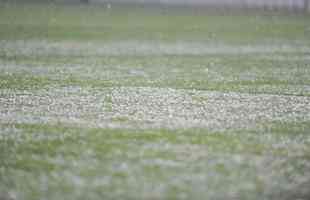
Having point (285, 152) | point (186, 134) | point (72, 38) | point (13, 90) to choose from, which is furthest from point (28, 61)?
point (285, 152)

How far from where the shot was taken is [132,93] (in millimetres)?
15109

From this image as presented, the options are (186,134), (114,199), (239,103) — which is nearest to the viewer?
(114,199)

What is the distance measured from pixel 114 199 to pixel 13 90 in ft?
28.3

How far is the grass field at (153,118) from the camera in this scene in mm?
8083

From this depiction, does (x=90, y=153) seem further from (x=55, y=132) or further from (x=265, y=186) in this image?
(x=265, y=186)

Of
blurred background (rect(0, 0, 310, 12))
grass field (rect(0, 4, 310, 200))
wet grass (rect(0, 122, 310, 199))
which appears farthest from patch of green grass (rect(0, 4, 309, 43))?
wet grass (rect(0, 122, 310, 199))

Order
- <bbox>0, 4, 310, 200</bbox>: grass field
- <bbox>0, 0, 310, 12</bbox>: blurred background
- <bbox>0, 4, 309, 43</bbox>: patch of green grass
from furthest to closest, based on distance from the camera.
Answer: <bbox>0, 0, 310, 12</bbox>: blurred background
<bbox>0, 4, 309, 43</bbox>: patch of green grass
<bbox>0, 4, 310, 200</bbox>: grass field

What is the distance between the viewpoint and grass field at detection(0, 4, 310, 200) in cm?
808

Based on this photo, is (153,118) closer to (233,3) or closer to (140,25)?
(140,25)

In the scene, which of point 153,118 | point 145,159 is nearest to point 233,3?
point 153,118

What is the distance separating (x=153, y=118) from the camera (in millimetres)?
12273

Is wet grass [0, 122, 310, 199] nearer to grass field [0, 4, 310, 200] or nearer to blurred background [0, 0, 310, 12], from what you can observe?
grass field [0, 4, 310, 200]

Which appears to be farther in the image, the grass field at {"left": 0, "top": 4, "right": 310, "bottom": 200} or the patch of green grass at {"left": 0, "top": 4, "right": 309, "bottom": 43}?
the patch of green grass at {"left": 0, "top": 4, "right": 309, "bottom": 43}

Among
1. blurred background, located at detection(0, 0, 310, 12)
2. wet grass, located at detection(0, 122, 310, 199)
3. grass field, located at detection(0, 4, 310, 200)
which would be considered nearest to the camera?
wet grass, located at detection(0, 122, 310, 199)
